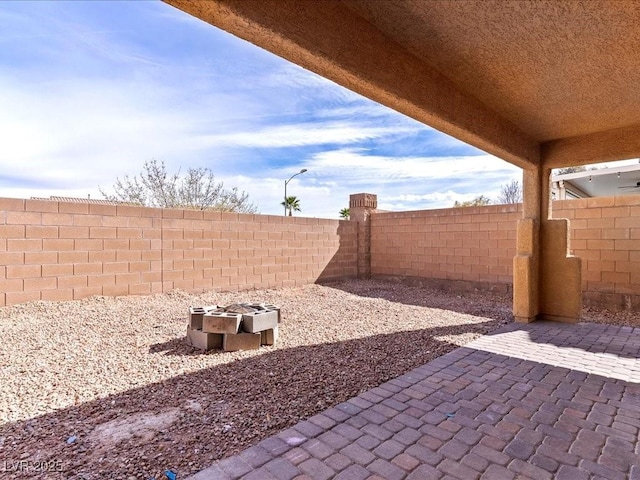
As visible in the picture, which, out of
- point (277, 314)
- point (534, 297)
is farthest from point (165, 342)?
point (534, 297)

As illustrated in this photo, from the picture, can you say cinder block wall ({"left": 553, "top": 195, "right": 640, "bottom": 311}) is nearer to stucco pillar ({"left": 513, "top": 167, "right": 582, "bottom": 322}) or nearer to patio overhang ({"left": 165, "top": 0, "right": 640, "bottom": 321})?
stucco pillar ({"left": 513, "top": 167, "right": 582, "bottom": 322})

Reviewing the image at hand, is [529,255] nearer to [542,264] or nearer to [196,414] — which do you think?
[542,264]

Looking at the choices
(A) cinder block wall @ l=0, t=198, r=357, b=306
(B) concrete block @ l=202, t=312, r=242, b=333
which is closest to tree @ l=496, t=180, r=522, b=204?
(A) cinder block wall @ l=0, t=198, r=357, b=306

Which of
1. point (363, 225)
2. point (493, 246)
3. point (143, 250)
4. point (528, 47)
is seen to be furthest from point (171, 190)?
point (528, 47)

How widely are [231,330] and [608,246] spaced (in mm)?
6952

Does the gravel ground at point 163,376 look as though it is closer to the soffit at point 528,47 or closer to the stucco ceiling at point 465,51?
the stucco ceiling at point 465,51

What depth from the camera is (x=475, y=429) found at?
93.1 inches

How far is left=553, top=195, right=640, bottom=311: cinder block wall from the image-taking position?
6.15 meters

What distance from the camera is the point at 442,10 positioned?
2.25 m

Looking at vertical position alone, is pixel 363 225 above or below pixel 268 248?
above

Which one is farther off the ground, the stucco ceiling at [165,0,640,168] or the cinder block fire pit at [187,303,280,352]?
the stucco ceiling at [165,0,640,168]

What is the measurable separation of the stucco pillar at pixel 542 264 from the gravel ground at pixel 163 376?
0.60m

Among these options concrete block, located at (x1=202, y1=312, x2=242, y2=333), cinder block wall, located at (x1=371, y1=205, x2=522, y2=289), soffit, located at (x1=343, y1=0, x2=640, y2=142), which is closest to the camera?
soffit, located at (x1=343, y1=0, x2=640, y2=142)

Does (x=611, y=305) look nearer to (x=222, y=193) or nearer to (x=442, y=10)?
(x=442, y=10)
